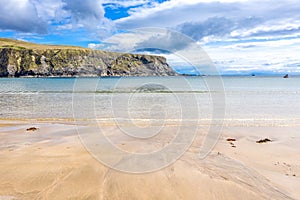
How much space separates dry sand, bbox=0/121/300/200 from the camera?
5.53 m

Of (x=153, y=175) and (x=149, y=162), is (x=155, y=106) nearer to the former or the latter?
(x=149, y=162)

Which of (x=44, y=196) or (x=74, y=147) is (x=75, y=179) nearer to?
(x=44, y=196)

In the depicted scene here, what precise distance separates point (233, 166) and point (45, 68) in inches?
6876

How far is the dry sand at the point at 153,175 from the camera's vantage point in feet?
18.1

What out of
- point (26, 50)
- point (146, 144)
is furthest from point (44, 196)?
point (26, 50)

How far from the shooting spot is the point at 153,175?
20.9 feet

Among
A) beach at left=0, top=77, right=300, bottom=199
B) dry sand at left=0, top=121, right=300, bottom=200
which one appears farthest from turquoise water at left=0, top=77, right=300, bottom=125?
dry sand at left=0, top=121, right=300, bottom=200

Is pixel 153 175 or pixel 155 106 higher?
pixel 153 175

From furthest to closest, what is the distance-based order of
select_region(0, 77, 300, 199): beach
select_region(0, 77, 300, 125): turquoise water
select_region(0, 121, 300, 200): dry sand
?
select_region(0, 77, 300, 125): turquoise water < select_region(0, 77, 300, 199): beach < select_region(0, 121, 300, 200): dry sand

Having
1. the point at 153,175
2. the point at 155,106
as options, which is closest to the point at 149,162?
the point at 153,175

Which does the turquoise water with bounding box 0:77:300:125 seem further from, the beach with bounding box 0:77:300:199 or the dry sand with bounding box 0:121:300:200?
the dry sand with bounding box 0:121:300:200

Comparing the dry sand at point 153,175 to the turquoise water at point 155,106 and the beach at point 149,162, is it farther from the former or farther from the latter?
the turquoise water at point 155,106

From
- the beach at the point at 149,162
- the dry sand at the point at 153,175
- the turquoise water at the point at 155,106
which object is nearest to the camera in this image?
the dry sand at the point at 153,175

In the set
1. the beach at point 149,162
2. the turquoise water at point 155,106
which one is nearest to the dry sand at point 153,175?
the beach at point 149,162
